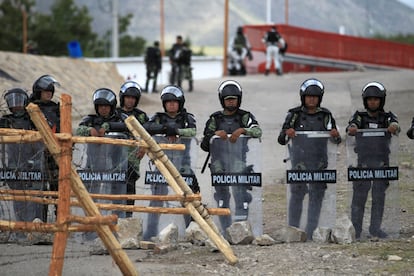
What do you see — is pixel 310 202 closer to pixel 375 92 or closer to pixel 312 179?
pixel 312 179

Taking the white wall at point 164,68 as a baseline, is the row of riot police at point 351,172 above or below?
below

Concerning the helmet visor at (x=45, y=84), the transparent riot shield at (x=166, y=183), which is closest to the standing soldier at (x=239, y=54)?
the helmet visor at (x=45, y=84)

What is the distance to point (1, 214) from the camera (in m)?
12.8

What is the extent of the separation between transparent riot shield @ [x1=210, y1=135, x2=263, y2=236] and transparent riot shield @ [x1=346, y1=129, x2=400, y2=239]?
1.07 metres

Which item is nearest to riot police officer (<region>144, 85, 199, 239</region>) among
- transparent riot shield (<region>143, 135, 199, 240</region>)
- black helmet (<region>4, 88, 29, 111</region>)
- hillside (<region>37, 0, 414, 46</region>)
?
transparent riot shield (<region>143, 135, 199, 240</region>)

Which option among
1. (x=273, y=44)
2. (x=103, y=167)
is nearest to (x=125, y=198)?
(x=103, y=167)

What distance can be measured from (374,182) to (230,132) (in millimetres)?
1749

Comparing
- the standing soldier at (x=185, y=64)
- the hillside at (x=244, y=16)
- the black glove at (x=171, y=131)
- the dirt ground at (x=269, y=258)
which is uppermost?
the hillside at (x=244, y=16)

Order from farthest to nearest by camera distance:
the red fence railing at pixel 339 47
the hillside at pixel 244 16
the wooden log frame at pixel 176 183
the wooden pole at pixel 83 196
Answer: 1. the hillside at pixel 244 16
2. the red fence railing at pixel 339 47
3. the wooden log frame at pixel 176 183
4. the wooden pole at pixel 83 196

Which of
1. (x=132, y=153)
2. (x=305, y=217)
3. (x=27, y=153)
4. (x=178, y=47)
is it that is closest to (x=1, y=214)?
(x=27, y=153)

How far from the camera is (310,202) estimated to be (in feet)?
41.7

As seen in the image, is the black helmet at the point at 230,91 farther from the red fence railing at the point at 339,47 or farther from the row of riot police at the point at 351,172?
the red fence railing at the point at 339,47

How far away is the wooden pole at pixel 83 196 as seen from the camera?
9449 millimetres

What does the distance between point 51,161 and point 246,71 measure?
109 feet
